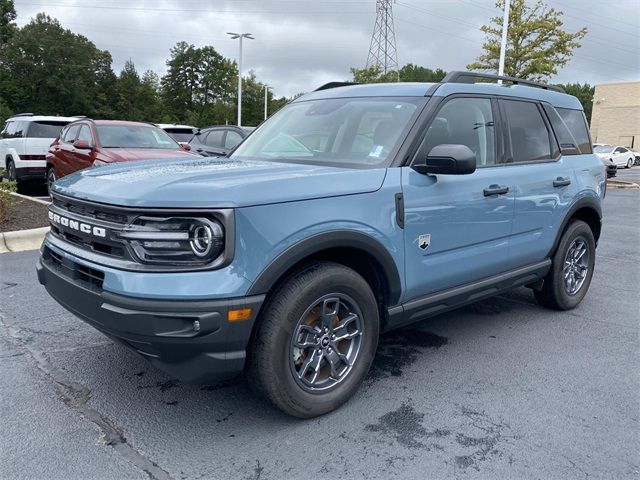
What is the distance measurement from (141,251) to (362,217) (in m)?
1.18

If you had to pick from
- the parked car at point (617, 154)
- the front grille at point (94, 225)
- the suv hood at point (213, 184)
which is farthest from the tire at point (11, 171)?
the parked car at point (617, 154)

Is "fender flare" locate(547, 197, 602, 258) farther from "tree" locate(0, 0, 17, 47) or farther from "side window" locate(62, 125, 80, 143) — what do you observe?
"tree" locate(0, 0, 17, 47)

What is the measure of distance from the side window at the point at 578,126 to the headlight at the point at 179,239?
12.5ft

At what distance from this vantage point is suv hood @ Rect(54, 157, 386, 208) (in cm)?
254

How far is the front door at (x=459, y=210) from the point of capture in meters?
3.33

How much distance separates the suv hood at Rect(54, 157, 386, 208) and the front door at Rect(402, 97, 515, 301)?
16.0 inches

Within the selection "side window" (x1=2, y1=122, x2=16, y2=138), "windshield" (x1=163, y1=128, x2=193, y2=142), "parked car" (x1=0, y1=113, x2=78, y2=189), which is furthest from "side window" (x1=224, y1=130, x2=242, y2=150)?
"side window" (x1=2, y1=122, x2=16, y2=138)

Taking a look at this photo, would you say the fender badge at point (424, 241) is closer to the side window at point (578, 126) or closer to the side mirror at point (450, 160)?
the side mirror at point (450, 160)

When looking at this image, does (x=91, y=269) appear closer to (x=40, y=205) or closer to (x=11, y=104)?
(x=40, y=205)

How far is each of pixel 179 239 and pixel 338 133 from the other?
1.65 metres

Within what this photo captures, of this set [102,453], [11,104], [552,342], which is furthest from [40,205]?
[11,104]

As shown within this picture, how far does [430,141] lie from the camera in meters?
3.54

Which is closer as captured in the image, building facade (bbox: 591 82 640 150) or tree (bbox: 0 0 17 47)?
tree (bbox: 0 0 17 47)

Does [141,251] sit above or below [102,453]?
above
